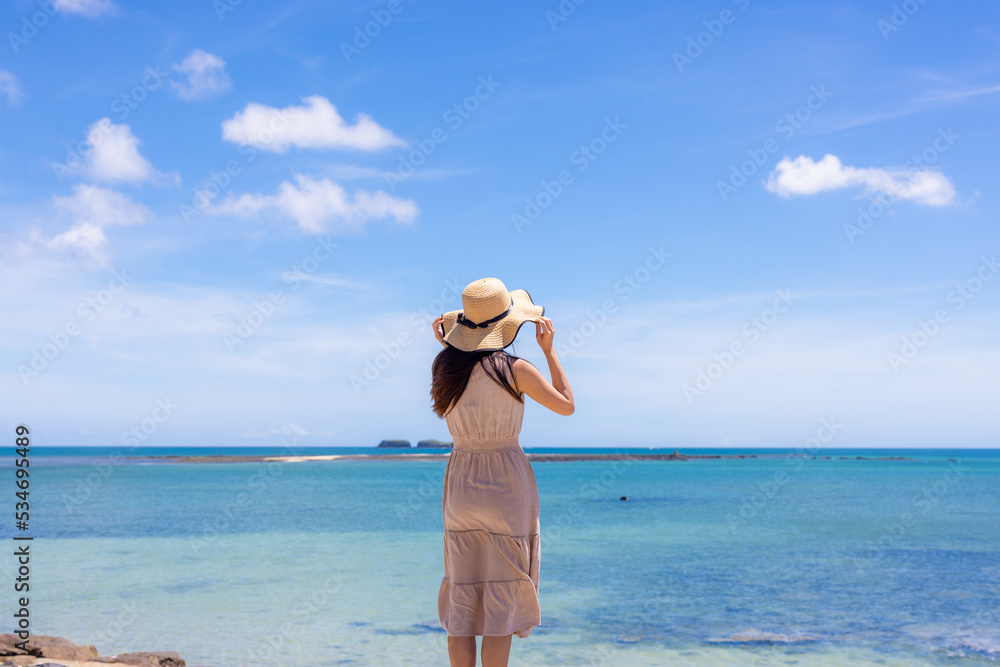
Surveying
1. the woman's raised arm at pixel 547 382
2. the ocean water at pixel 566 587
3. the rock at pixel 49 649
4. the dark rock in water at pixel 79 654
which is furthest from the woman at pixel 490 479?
the rock at pixel 49 649

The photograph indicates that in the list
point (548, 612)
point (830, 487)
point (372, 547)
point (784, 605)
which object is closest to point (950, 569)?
point (784, 605)

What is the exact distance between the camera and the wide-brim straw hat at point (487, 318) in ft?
10.1

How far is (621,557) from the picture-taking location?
47.0 ft

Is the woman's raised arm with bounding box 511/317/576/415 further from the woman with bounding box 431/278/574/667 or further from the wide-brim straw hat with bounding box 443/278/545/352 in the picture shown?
the wide-brim straw hat with bounding box 443/278/545/352

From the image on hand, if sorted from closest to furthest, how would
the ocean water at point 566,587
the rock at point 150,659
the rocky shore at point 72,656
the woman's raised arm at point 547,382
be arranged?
the woman's raised arm at point 547,382 → the rocky shore at point 72,656 → the rock at point 150,659 → the ocean water at point 566,587

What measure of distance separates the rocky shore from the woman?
488 cm

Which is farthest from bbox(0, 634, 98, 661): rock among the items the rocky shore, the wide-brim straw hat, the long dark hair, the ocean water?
the wide-brim straw hat

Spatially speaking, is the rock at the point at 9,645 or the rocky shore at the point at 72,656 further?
the rock at the point at 9,645

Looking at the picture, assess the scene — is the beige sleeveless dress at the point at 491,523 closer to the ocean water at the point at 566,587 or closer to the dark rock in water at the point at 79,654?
the ocean water at the point at 566,587

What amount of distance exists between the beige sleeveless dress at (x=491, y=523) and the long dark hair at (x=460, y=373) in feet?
0.08

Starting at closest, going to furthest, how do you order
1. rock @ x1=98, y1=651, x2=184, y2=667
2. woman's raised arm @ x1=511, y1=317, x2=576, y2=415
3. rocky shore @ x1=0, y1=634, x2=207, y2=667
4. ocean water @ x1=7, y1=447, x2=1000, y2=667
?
woman's raised arm @ x1=511, y1=317, x2=576, y2=415 → rocky shore @ x1=0, y1=634, x2=207, y2=667 → rock @ x1=98, y1=651, x2=184, y2=667 → ocean water @ x1=7, y1=447, x2=1000, y2=667

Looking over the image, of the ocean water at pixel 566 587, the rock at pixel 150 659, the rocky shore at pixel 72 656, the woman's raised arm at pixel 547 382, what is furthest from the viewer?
the ocean water at pixel 566 587

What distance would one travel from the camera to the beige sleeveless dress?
3006 millimetres

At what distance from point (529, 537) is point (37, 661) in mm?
5582
